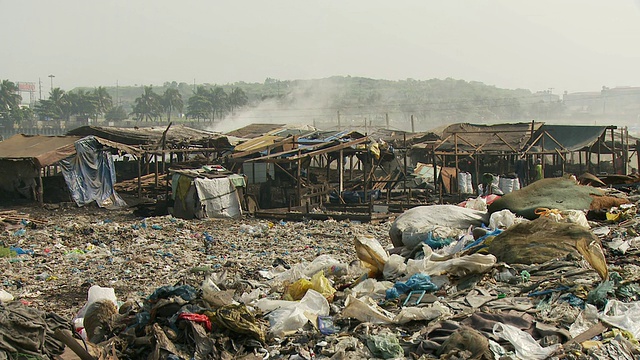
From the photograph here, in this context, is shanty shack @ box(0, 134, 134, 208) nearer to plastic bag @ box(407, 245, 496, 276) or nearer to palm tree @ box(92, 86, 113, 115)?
plastic bag @ box(407, 245, 496, 276)

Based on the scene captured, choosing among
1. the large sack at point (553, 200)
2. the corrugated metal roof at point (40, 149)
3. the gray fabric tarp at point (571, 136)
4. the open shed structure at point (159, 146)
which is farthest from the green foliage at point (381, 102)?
the large sack at point (553, 200)

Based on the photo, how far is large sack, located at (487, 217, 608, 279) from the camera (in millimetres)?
6410

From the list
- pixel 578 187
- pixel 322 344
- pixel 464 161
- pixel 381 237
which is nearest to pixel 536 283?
pixel 322 344

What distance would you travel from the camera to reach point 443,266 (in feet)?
20.9

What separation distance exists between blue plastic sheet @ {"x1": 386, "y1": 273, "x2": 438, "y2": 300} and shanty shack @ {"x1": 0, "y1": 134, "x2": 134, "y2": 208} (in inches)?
536

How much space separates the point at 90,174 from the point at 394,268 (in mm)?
13489

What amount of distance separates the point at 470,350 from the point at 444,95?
109913 millimetres

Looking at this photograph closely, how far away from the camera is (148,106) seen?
7162cm

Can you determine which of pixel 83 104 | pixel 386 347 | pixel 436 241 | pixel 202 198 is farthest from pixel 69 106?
pixel 386 347

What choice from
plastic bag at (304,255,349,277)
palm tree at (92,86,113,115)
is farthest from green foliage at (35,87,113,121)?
plastic bag at (304,255,349,277)

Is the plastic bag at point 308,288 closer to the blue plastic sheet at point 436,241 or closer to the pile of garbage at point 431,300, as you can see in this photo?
the pile of garbage at point 431,300

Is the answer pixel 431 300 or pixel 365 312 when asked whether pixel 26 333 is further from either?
pixel 431 300

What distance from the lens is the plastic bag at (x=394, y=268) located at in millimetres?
6762

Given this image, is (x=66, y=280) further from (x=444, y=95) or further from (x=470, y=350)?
(x=444, y=95)
